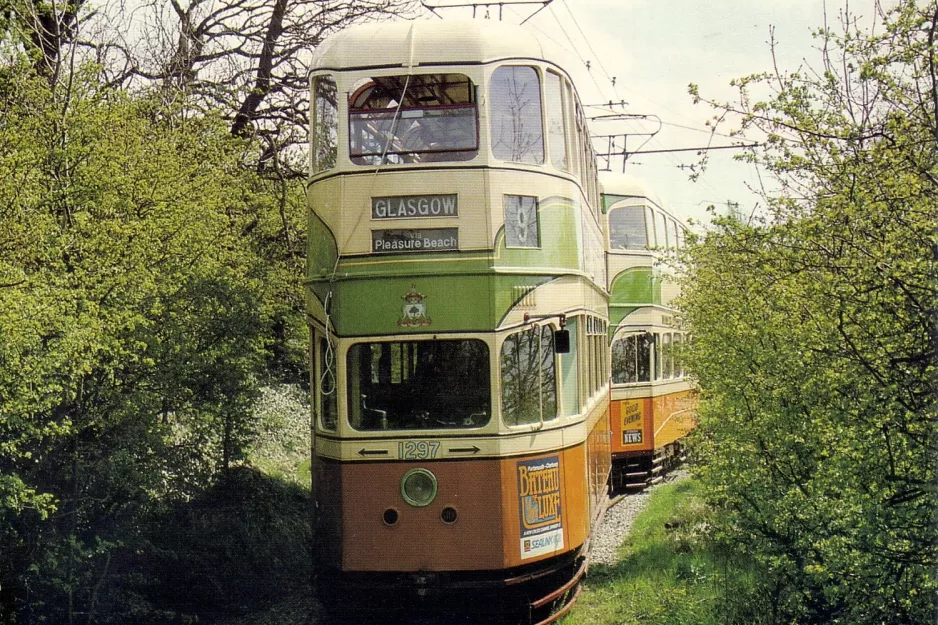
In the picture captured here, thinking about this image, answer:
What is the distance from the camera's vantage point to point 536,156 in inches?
332

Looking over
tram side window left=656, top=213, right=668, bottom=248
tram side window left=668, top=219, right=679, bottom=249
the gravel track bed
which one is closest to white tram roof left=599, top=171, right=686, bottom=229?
tram side window left=656, top=213, right=668, bottom=248

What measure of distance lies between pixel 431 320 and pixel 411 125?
155cm

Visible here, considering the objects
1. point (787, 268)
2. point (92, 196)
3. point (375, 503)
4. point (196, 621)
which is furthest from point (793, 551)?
point (92, 196)

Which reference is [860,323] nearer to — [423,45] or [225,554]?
[423,45]

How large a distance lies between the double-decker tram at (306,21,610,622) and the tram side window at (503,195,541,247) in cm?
1

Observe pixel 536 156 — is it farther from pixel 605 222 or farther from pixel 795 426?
pixel 605 222

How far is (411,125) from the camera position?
8.23 meters

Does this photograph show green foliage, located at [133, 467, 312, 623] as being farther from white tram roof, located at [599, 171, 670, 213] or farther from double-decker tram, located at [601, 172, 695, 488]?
white tram roof, located at [599, 171, 670, 213]

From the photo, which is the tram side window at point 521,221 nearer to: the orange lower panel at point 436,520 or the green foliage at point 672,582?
the orange lower panel at point 436,520

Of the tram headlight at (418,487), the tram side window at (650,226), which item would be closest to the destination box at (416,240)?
the tram headlight at (418,487)

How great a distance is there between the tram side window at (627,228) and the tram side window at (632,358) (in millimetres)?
1515

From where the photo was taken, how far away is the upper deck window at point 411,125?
321 inches

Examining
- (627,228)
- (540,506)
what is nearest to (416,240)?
(540,506)

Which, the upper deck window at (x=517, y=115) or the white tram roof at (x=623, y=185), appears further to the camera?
the white tram roof at (x=623, y=185)
